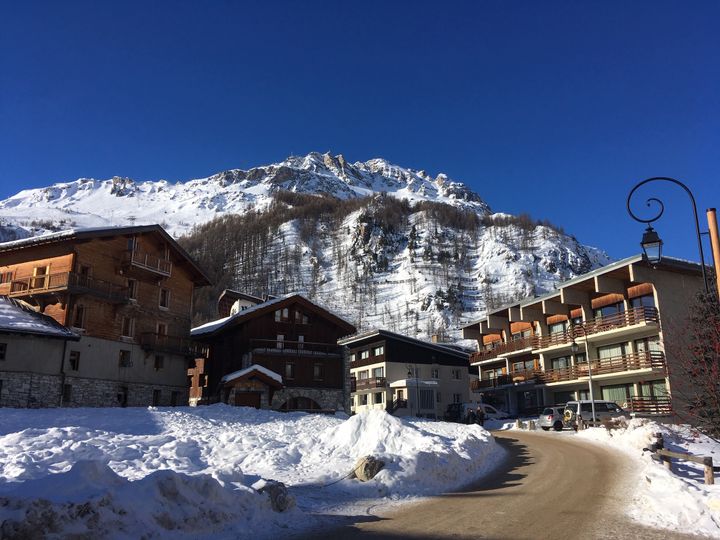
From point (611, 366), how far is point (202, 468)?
35600 mm

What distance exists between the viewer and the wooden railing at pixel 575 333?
135ft

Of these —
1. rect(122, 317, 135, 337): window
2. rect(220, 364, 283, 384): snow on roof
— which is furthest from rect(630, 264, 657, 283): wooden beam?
rect(122, 317, 135, 337): window

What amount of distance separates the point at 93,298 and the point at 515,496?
107ft

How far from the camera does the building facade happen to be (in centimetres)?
4503

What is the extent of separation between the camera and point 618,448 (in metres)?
25.8

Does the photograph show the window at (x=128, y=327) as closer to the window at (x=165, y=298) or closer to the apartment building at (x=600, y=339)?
the window at (x=165, y=298)

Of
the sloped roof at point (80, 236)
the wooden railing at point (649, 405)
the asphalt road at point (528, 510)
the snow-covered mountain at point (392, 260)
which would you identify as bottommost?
the asphalt road at point (528, 510)

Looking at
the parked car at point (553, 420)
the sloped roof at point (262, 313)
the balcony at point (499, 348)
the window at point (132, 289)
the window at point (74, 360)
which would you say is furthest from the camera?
the balcony at point (499, 348)

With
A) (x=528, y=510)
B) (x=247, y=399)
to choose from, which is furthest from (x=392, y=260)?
(x=528, y=510)

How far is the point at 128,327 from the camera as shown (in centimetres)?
4097

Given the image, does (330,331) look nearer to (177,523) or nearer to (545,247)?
(177,523)

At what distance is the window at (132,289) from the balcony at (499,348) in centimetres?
3671

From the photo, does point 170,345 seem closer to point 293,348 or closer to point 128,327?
point 128,327

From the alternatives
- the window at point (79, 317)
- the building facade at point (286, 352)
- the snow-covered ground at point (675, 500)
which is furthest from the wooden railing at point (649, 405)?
the window at point (79, 317)
